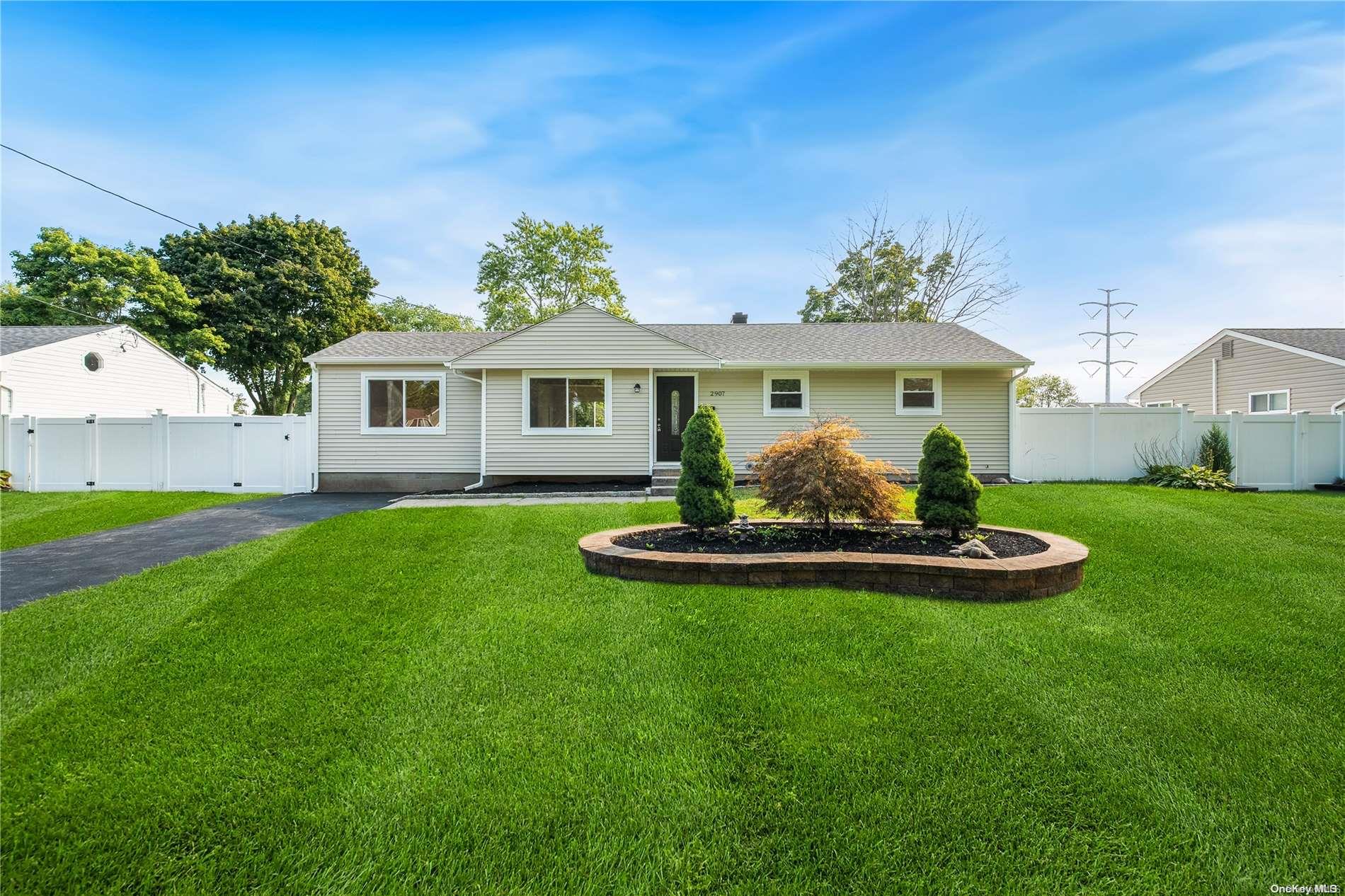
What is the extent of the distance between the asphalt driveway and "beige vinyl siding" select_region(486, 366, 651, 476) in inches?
106

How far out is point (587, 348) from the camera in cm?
1204

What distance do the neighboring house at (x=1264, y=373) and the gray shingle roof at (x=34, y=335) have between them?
29811 millimetres

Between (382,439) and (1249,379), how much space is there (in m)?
24.7

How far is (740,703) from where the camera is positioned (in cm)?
312

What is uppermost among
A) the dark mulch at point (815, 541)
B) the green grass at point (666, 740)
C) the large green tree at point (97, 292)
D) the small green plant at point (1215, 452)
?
the large green tree at point (97, 292)

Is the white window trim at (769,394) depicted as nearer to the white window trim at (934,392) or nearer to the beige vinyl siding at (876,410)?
the beige vinyl siding at (876,410)

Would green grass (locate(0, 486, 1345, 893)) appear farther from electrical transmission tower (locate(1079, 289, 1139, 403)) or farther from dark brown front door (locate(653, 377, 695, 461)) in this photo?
electrical transmission tower (locate(1079, 289, 1139, 403))

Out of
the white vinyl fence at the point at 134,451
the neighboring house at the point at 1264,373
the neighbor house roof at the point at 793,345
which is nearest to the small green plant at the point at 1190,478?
the neighboring house at the point at 1264,373

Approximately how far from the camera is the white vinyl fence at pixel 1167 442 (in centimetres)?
1221

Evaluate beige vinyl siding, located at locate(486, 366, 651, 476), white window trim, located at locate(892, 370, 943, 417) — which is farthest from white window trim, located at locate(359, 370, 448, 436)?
white window trim, located at locate(892, 370, 943, 417)

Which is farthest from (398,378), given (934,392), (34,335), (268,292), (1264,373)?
(1264,373)

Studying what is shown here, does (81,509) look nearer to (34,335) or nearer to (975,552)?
(34,335)

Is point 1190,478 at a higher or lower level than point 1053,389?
lower

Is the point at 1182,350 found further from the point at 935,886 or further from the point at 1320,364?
the point at 935,886
